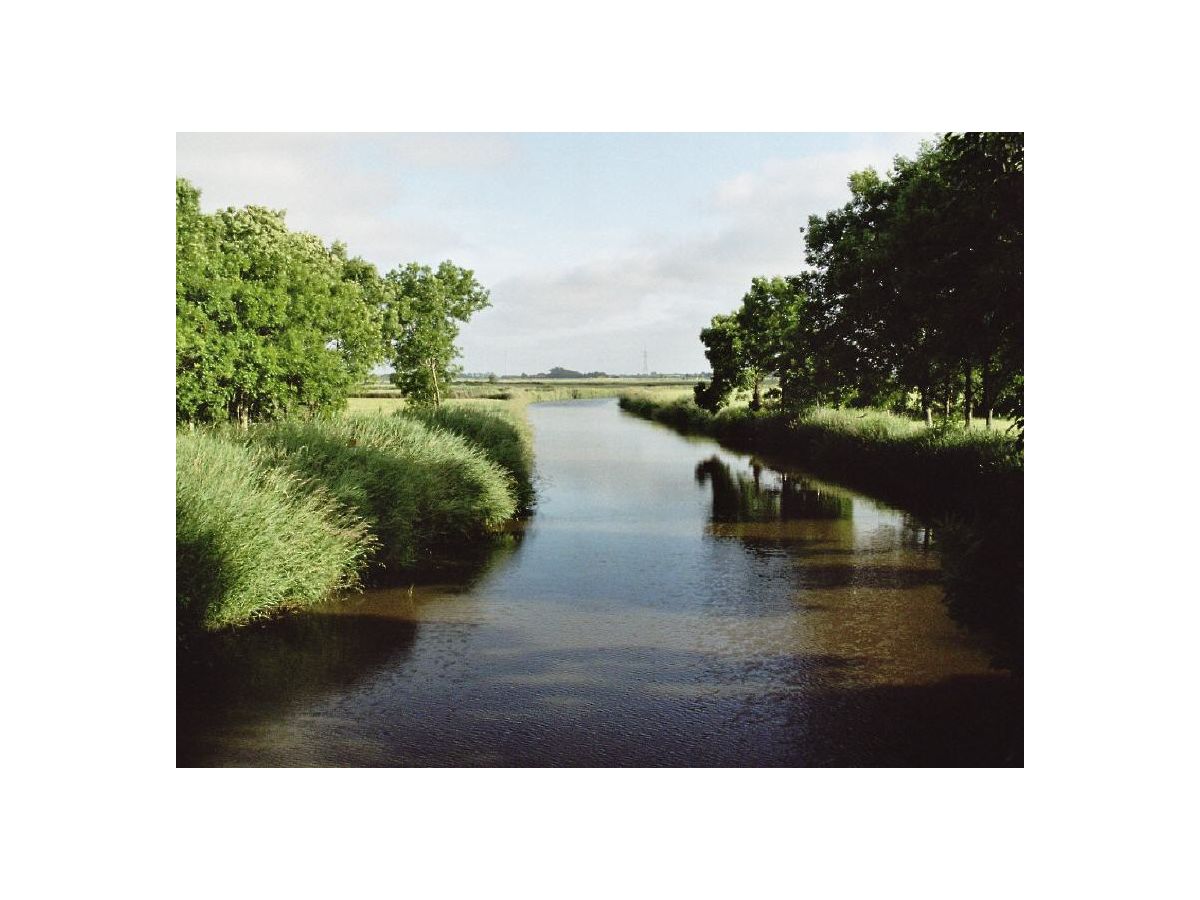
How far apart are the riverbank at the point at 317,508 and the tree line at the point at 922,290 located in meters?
8.19

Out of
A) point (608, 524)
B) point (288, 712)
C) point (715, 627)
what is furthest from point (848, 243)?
point (288, 712)

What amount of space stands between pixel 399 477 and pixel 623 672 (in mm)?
6452

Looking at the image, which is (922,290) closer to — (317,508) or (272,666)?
(317,508)

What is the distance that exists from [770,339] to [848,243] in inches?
692

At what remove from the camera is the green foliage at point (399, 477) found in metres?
12.8

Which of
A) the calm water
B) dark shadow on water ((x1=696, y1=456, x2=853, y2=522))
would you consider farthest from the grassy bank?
the calm water

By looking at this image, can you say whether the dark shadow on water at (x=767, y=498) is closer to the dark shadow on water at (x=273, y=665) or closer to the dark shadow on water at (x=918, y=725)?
the dark shadow on water at (x=273, y=665)

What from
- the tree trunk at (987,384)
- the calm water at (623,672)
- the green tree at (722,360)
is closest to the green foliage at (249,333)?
the calm water at (623,672)

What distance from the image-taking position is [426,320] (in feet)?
118

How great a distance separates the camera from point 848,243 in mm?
27031

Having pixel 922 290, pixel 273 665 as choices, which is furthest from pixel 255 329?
pixel 922 290

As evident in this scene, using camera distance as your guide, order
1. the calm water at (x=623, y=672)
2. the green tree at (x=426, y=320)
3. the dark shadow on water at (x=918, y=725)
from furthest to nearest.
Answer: the green tree at (x=426, y=320), the calm water at (x=623, y=672), the dark shadow on water at (x=918, y=725)
